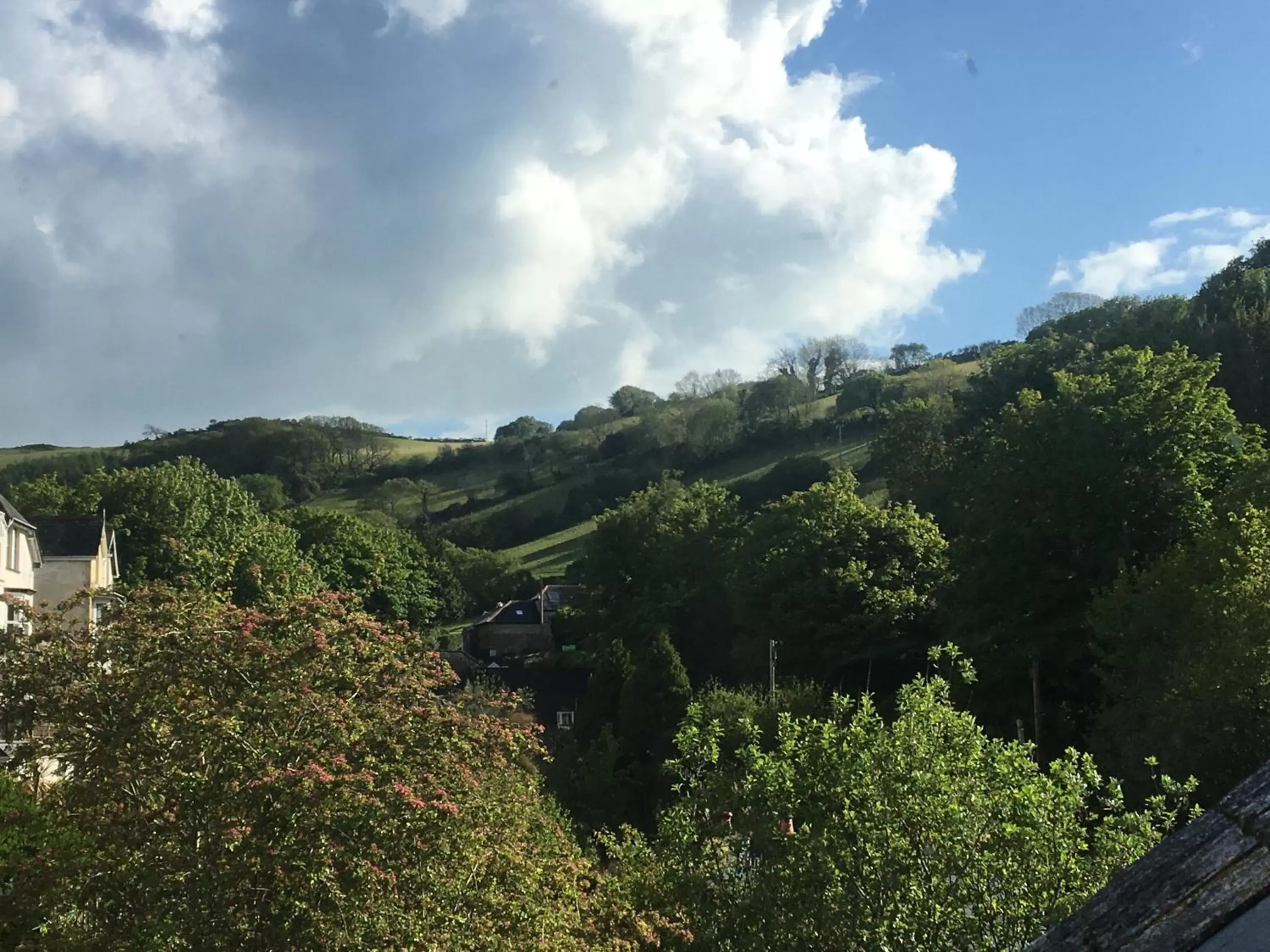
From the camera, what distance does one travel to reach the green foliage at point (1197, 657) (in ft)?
51.3

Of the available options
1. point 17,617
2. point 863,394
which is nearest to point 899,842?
point 17,617

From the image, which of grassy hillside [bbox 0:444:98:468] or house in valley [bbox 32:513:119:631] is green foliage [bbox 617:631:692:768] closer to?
house in valley [bbox 32:513:119:631]

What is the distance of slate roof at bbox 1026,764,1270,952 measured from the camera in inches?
103

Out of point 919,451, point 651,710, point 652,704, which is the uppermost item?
point 919,451

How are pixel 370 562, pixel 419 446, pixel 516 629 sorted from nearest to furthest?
1. pixel 370 562
2. pixel 516 629
3. pixel 419 446

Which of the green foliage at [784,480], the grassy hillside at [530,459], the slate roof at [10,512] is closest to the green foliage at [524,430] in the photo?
the grassy hillside at [530,459]

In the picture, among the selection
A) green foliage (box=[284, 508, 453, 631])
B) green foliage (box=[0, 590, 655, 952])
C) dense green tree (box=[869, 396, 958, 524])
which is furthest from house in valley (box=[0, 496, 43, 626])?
dense green tree (box=[869, 396, 958, 524])

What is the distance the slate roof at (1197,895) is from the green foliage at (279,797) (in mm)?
6889

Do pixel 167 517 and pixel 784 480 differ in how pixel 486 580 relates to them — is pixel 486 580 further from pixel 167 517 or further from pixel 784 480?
pixel 167 517

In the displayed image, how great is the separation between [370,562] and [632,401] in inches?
2858

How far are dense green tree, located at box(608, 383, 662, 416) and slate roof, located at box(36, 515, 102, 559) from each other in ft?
298

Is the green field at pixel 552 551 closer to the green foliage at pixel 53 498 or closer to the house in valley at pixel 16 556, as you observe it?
the green foliage at pixel 53 498

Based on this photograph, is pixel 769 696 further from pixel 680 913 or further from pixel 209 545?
pixel 209 545

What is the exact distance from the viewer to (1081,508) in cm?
2767
